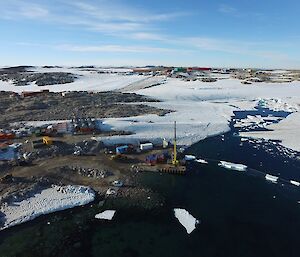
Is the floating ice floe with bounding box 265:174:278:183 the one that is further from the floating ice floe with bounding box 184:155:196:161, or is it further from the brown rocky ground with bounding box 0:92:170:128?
the brown rocky ground with bounding box 0:92:170:128

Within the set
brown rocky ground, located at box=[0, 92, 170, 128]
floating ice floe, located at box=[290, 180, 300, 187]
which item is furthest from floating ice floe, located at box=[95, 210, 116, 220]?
brown rocky ground, located at box=[0, 92, 170, 128]

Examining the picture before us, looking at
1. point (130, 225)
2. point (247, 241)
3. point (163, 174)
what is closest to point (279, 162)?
point (163, 174)

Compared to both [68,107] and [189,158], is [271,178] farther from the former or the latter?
[68,107]

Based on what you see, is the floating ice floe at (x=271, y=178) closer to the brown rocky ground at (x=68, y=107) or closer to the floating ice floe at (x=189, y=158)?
the floating ice floe at (x=189, y=158)

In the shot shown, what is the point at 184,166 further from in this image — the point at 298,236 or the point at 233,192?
the point at 298,236

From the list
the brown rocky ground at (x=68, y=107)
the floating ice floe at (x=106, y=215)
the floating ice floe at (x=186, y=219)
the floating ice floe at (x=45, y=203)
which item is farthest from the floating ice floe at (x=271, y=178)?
the brown rocky ground at (x=68, y=107)
